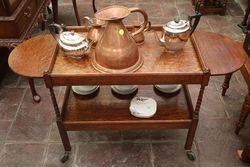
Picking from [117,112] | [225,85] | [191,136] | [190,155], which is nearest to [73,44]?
[117,112]

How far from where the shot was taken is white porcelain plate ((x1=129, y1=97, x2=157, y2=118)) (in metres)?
2.04

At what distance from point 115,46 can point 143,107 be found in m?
0.56

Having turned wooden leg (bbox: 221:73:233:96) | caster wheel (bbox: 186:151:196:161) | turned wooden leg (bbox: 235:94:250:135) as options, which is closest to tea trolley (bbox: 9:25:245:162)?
caster wheel (bbox: 186:151:196:161)

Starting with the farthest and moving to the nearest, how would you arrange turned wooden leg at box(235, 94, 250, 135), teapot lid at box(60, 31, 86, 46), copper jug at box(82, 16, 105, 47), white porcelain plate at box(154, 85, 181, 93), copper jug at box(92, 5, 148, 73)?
white porcelain plate at box(154, 85, 181, 93) → turned wooden leg at box(235, 94, 250, 135) → copper jug at box(82, 16, 105, 47) → teapot lid at box(60, 31, 86, 46) → copper jug at box(92, 5, 148, 73)

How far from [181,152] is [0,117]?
5.29 ft

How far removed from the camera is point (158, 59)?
189cm

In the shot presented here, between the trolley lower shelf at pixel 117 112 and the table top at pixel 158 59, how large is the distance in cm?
37

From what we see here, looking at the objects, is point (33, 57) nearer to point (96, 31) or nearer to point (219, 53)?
point (96, 31)

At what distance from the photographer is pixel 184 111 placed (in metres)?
2.11

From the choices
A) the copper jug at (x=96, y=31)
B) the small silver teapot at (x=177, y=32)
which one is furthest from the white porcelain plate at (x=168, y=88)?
the copper jug at (x=96, y=31)

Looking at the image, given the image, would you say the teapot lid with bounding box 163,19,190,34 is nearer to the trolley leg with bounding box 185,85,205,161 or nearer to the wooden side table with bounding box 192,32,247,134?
the wooden side table with bounding box 192,32,247,134

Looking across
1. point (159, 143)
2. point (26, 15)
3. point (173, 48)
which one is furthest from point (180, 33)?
point (26, 15)

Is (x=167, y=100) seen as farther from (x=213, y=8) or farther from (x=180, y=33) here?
(x=213, y=8)

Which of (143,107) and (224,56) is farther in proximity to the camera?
Answer: (143,107)
